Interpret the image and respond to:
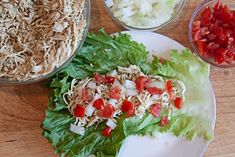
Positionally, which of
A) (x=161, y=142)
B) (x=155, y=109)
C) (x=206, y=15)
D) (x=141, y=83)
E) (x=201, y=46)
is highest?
(x=206, y=15)

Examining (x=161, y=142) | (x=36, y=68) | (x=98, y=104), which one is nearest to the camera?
(x=36, y=68)

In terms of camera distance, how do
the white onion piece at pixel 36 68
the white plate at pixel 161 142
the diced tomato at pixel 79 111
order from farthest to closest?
the white plate at pixel 161 142 < the diced tomato at pixel 79 111 < the white onion piece at pixel 36 68

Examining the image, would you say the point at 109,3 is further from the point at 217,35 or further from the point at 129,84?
the point at 217,35

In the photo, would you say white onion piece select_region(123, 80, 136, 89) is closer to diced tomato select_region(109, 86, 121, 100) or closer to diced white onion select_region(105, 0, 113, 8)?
diced tomato select_region(109, 86, 121, 100)

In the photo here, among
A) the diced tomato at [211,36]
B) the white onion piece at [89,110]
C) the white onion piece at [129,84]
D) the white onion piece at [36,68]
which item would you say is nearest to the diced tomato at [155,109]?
the white onion piece at [129,84]

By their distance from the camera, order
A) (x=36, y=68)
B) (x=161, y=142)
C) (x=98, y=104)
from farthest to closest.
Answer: (x=161, y=142) → (x=98, y=104) → (x=36, y=68)

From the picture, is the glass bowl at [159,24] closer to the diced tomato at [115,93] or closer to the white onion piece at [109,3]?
the white onion piece at [109,3]

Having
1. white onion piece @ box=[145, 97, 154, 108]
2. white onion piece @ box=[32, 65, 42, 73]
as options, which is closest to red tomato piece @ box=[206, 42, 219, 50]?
white onion piece @ box=[145, 97, 154, 108]

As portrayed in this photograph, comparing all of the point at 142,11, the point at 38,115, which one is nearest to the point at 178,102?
the point at 142,11
